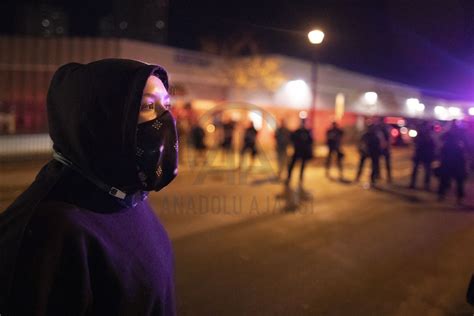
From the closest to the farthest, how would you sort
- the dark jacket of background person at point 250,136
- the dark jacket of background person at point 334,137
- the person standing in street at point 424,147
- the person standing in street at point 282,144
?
the person standing in street at point 424,147 < the dark jacket of background person at point 334,137 < the person standing in street at point 282,144 < the dark jacket of background person at point 250,136

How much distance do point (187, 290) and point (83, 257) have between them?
10.0ft

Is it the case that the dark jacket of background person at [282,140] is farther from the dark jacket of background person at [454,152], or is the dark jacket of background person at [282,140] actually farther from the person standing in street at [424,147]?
the dark jacket of background person at [454,152]

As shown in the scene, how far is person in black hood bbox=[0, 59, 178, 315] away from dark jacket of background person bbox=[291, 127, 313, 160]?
8465mm

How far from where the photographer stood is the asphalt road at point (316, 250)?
3.82 meters

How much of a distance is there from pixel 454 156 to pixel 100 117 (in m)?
8.99

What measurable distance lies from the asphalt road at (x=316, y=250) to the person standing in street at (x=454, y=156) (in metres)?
0.69

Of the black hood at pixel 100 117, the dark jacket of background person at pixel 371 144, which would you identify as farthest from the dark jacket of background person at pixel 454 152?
the black hood at pixel 100 117

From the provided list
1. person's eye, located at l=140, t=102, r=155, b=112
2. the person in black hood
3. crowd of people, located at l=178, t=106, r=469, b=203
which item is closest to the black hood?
the person in black hood

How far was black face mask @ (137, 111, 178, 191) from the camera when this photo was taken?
1299 mm

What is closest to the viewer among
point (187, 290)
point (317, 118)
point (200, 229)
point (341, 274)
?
point (187, 290)

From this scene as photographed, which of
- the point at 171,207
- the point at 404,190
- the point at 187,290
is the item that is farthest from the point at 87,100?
the point at 404,190

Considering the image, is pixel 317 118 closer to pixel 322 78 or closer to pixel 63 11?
pixel 322 78

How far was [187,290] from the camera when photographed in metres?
3.96

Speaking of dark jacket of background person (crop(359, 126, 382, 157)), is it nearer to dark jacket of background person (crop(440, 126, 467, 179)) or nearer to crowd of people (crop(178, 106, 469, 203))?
crowd of people (crop(178, 106, 469, 203))
